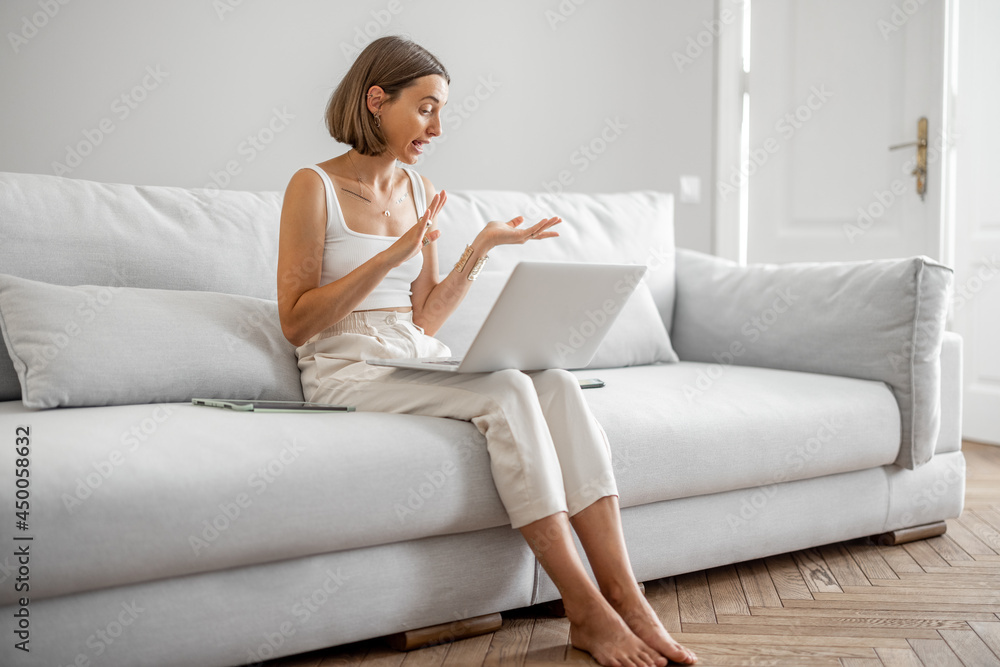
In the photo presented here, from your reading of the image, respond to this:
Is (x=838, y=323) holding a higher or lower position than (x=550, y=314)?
lower

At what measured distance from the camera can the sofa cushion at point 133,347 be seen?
1.48m

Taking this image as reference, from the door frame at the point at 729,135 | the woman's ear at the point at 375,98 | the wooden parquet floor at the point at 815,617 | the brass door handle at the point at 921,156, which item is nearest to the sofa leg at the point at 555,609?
the wooden parquet floor at the point at 815,617

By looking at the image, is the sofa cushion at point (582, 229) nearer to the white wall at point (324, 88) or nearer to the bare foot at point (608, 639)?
the white wall at point (324, 88)

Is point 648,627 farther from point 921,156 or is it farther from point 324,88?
point 921,156

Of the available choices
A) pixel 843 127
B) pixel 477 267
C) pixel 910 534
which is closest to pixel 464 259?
pixel 477 267

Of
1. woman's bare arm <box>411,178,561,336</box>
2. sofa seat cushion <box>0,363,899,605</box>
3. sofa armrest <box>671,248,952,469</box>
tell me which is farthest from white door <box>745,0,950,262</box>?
woman's bare arm <box>411,178,561,336</box>

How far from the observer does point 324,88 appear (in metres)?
2.57

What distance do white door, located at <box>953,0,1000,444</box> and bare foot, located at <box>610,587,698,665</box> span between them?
8.20 ft

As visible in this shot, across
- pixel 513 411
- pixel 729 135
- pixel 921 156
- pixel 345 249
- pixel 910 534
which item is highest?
pixel 729 135

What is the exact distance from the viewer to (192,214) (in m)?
1.84

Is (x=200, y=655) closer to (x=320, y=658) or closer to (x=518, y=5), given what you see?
(x=320, y=658)

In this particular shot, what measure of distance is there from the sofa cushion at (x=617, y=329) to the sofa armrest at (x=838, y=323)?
5.8 inches

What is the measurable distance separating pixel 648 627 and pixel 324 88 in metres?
1.91

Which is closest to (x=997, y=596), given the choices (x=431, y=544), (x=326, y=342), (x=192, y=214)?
(x=431, y=544)
